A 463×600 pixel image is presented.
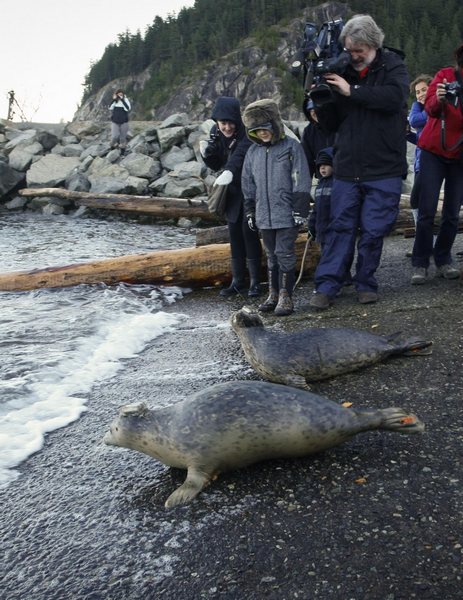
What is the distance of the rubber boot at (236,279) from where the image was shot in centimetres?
708

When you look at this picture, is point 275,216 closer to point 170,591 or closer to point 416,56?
point 170,591

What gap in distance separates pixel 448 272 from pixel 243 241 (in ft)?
7.85

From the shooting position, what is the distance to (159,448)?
9.21 feet

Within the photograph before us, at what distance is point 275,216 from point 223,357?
5.89ft

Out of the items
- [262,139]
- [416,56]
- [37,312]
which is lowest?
[37,312]

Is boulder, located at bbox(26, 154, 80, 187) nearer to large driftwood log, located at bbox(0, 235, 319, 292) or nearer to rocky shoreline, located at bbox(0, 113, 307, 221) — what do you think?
rocky shoreline, located at bbox(0, 113, 307, 221)

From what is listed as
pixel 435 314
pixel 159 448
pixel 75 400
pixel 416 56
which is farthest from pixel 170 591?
pixel 416 56

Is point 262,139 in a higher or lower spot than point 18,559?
higher

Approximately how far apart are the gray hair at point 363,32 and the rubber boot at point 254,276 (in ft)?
8.82

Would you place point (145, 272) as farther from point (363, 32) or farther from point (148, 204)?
point (148, 204)

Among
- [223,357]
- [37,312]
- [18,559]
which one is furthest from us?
[37,312]

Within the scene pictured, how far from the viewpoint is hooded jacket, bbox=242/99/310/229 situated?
5594mm

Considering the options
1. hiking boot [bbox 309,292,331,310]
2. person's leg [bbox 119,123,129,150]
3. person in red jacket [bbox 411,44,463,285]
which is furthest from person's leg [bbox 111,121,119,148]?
hiking boot [bbox 309,292,331,310]

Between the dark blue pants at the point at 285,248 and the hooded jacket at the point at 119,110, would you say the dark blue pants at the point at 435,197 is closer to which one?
the dark blue pants at the point at 285,248
